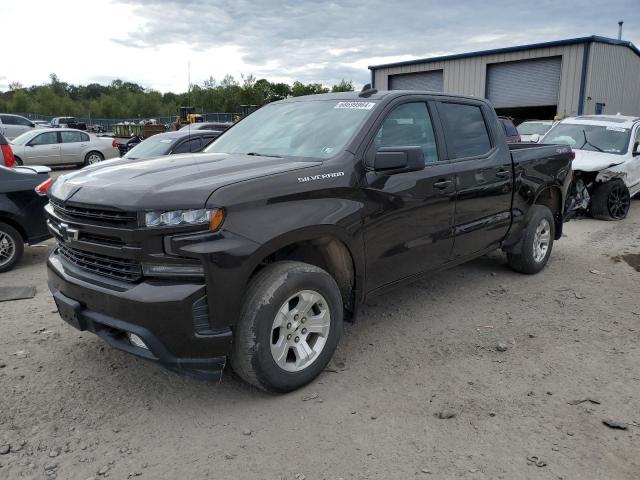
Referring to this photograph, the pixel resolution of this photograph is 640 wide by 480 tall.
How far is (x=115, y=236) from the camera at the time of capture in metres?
2.99

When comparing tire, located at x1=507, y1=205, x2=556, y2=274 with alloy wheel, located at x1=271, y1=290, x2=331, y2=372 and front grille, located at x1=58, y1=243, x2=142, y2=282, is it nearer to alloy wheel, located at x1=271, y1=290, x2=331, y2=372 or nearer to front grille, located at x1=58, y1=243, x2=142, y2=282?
alloy wheel, located at x1=271, y1=290, x2=331, y2=372

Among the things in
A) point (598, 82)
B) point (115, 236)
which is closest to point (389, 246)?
point (115, 236)

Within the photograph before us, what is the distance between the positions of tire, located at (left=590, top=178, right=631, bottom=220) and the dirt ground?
17.1 ft

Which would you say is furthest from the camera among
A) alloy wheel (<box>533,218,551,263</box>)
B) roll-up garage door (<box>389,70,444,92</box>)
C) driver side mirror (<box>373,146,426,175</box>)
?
roll-up garage door (<box>389,70,444,92</box>)

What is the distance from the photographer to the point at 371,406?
3.29 metres

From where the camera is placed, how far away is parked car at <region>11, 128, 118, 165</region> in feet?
55.6

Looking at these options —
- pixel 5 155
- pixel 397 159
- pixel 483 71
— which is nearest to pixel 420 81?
Answer: pixel 483 71

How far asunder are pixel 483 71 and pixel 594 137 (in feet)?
57.0

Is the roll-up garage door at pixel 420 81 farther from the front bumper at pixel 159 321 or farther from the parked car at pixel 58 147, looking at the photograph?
the front bumper at pixel 159 321

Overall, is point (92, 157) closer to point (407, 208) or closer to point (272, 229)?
point (407, 208)

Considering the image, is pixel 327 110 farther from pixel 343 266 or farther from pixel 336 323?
pixel 336 323

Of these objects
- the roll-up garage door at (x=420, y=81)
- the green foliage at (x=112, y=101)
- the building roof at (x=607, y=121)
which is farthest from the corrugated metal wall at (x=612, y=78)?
the green foliage at (x=112, y=101)

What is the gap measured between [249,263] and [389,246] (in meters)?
1.31

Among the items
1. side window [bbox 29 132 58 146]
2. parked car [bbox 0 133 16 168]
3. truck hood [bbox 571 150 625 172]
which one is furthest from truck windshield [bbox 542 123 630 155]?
side window [bbox 29 132 58 146]
